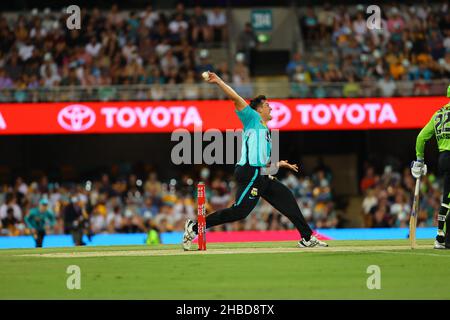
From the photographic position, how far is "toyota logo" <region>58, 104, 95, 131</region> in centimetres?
2834

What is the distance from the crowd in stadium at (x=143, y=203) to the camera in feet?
89.7

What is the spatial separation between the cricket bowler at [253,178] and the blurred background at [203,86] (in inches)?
435

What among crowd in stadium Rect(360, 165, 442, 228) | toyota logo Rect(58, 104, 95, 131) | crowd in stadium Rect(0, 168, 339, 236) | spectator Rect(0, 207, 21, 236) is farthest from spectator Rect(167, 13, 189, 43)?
spectator Rect(0, 207, 21, 236)

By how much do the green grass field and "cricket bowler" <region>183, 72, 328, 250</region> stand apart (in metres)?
0.48

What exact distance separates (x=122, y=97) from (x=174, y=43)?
3950 millimetres

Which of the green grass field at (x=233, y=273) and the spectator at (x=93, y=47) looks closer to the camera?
the green grass field at (x=233, y=273)

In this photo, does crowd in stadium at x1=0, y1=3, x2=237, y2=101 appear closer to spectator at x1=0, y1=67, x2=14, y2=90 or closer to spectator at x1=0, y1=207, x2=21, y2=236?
spectator at x1=0, y1=67, x2=14, y2=90

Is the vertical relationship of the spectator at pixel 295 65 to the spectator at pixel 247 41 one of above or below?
below

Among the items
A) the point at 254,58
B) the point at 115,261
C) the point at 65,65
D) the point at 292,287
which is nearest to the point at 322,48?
the point at 254,58

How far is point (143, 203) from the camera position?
2802 cm

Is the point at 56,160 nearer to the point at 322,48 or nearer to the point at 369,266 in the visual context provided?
the point at 322,48

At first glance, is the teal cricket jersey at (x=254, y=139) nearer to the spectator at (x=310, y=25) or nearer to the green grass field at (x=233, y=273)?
the green grass field at (x=233, y=273)

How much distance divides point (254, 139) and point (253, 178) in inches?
20.9

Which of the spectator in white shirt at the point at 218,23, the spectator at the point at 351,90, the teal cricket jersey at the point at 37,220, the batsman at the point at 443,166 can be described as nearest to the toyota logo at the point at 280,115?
the spectator at the point at 351,90
